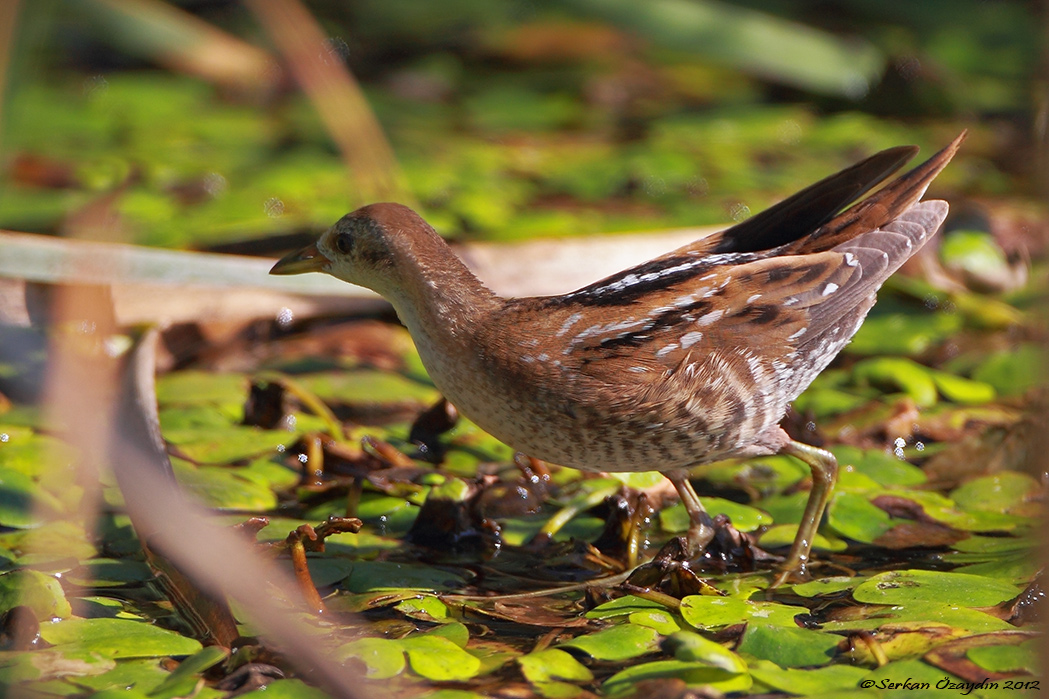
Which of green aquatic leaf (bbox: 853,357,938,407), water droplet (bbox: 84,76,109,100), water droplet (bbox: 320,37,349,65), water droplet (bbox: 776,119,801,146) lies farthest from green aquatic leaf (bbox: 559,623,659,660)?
water droplet (bbox: 320,37,349,65)

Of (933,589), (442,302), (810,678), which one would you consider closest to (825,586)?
(933,589)

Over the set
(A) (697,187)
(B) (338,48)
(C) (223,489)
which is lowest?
(C) (223,489)

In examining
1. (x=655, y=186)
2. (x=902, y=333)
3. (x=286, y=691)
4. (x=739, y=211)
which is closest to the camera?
(x=286, y=691)

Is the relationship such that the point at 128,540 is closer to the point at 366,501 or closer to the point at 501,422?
the point at 366,501

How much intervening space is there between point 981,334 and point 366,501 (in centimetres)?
280

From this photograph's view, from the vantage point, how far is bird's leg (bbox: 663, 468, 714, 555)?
10.4 feet

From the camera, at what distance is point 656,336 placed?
3.02 metres

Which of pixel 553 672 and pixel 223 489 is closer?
pixel 553 672

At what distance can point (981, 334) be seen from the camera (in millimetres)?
4809

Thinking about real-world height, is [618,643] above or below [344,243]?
below

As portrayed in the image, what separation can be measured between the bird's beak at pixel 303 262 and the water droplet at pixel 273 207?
6.76ft

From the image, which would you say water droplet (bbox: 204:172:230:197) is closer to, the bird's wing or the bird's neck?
the bird's neck

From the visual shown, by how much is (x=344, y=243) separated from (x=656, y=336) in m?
0.96

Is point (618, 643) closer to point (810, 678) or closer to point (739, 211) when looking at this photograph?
point (810, 678)
